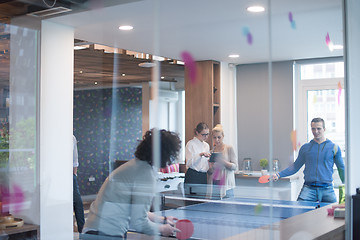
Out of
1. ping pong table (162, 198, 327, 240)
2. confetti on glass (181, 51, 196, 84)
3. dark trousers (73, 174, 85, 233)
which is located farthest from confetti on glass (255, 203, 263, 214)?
dark trousers (73, 174, 85, 233)

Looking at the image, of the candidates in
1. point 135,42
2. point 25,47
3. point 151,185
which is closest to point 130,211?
point 151,185

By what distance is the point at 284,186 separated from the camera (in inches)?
118

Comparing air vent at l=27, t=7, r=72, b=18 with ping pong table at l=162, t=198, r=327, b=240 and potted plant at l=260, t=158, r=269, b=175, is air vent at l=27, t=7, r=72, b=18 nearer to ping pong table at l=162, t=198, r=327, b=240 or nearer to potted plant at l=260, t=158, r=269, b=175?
ping pong table at l=162, t=198, r=327, b=240

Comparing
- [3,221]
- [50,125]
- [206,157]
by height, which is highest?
[50,125]

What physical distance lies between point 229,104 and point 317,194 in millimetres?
855

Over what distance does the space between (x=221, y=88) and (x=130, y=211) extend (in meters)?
1.01

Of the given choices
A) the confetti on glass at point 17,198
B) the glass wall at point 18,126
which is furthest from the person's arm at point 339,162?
the confetti on glass at point 17,198

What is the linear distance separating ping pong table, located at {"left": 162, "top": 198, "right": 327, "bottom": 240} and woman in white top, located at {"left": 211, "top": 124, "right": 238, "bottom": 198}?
2.7 inches

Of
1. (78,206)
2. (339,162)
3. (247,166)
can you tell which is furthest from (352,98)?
(78,206)

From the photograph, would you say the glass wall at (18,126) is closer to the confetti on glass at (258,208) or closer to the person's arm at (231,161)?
the person's arm at (231,161)

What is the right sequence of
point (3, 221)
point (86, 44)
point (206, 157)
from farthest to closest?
point (86, 44), point (3, 221), point (206, 157)

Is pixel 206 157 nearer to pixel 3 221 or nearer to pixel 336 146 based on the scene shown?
pixel 336 146

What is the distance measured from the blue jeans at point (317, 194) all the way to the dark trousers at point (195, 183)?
0.66 metres

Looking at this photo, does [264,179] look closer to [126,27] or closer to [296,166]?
[296,166]
